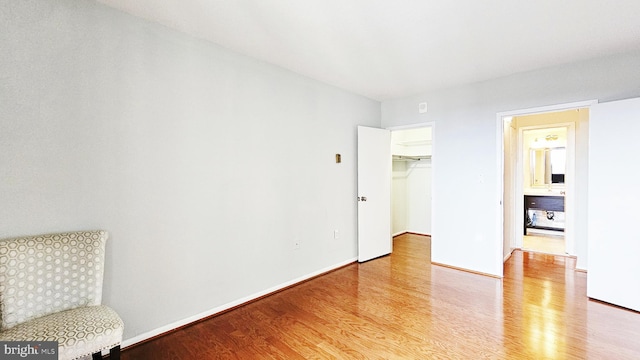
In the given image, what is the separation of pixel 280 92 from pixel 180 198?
1.59m

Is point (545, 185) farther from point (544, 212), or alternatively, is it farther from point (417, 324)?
point (417, 324)

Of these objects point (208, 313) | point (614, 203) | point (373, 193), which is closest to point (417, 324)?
point (208, 313)

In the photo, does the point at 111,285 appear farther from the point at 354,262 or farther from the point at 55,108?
the point at 354,262

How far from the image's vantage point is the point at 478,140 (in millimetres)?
3688

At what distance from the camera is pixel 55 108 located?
1.78m

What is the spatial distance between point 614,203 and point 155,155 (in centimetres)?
435

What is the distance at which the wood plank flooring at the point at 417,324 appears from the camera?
203 centimetres

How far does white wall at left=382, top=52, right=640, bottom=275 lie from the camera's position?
10.0 ft

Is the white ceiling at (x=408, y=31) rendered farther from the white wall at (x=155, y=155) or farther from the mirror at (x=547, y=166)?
the mirror at (x=547, y=166)

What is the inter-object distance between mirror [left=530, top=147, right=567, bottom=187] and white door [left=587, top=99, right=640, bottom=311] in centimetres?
387

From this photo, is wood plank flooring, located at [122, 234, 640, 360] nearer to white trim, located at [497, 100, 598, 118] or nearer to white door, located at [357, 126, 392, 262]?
white door, located at [357, 126, 392, 262]

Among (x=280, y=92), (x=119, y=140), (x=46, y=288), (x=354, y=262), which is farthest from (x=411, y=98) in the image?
(x=46, y=288)

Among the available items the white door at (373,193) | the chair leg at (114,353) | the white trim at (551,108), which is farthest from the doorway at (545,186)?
the chair leg at (114,353)

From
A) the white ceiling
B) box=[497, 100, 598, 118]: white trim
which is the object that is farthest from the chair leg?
box=[497, 100, 598, 118]: white trim
